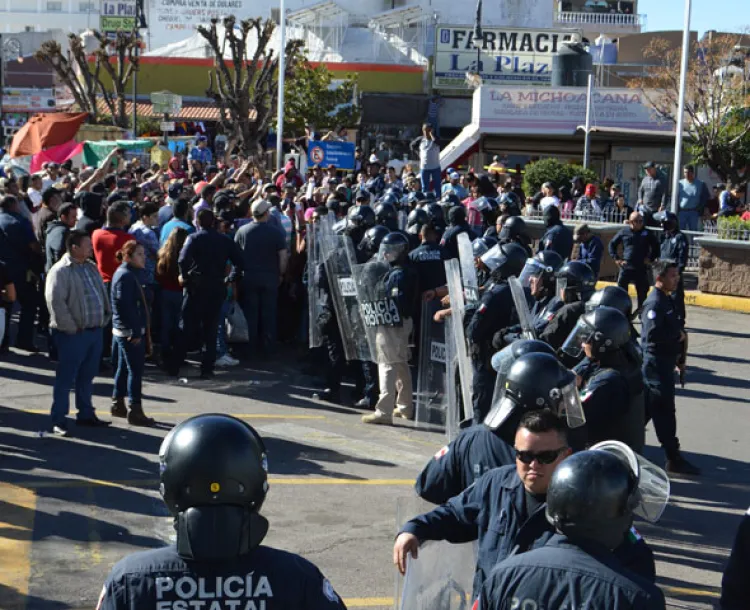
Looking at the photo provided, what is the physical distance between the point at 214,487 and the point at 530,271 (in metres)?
7.10

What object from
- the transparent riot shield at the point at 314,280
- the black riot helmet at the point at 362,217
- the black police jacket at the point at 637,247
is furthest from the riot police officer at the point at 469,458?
the black police jacket at the point at 637,247

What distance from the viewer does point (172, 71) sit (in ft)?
184

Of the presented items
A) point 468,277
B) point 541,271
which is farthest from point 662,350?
point 468,277

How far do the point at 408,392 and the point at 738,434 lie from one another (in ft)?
10.3

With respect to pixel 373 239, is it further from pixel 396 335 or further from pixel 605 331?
pixel 605 331

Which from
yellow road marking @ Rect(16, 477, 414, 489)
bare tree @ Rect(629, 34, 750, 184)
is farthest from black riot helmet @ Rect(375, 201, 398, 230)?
bare tree @ Rect(629, 34, 750, 184)

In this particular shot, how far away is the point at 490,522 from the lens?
169 inches

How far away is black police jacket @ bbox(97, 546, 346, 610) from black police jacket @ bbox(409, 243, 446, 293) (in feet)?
27.1

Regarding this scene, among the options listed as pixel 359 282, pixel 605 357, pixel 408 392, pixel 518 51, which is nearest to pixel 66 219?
pixel 359 282

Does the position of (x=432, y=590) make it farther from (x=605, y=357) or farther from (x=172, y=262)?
(x=172, y=262)

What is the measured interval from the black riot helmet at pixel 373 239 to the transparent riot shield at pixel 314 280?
602 mm

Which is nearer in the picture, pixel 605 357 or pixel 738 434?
pixel 605 357

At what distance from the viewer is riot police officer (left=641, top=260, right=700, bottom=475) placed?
9438 millimetres

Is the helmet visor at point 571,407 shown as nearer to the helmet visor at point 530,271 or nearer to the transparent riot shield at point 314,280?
the helmet visor at point 530,271
